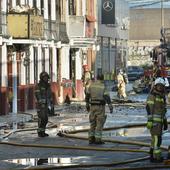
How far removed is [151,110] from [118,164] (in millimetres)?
1375

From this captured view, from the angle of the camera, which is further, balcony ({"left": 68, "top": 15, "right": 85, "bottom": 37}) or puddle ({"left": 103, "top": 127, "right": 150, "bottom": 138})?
balcony ({"left": 68, "top": 15, "right": 85, "bottom": 37})

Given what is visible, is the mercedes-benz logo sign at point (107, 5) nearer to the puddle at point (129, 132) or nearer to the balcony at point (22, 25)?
the balcony at point (22, 25)

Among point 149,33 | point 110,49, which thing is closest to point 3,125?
point 110,49

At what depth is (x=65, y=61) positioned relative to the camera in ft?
128

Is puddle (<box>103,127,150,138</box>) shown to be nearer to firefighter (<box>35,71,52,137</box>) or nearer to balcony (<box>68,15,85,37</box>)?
firefighter (<box>35,71,52,137</box>)

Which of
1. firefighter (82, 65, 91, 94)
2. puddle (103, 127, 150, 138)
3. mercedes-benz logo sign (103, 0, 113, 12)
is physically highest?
mercedes-benz logo sign (103, 0, 113, 12)

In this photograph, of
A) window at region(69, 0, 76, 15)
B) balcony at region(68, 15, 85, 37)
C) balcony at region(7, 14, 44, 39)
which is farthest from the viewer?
window at region(69, 0, 76, 15)

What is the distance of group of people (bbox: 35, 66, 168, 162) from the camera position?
13.9m

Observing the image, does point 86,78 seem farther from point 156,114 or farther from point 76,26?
point 156,114

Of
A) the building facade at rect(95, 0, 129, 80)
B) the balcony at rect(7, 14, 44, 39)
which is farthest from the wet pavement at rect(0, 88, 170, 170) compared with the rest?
the building facade at rect(95, 0, 129, 80)

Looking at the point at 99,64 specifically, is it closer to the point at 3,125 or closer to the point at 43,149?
the point at 3,125

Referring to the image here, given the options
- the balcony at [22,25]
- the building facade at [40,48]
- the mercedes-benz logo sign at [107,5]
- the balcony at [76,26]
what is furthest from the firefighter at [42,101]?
the mercedes-benz logo sign at [107,5]

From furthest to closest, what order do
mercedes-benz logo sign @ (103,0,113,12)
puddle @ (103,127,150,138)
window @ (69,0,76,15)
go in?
1. mercedes-benz logo sign @ (103,0,113,12)
2. window @ (69,0,76,15)
3. puddle @ (103,127,150,138)

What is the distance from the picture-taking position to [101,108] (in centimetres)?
1716
